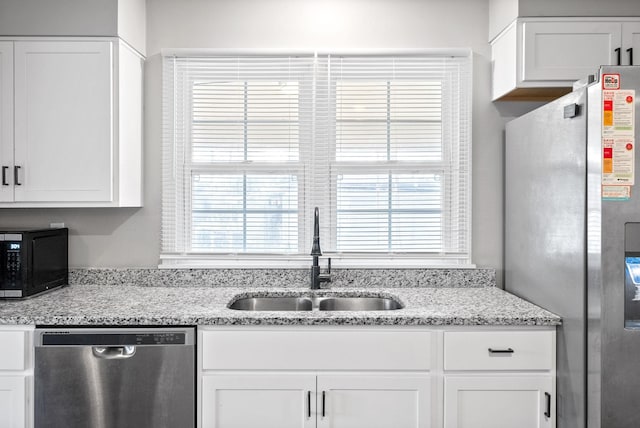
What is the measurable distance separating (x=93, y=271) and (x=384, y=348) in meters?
1.67

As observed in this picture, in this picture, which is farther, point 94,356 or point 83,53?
point 83,53

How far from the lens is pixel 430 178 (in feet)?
9.22

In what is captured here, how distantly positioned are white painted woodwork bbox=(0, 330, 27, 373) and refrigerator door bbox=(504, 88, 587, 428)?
2.15 metres

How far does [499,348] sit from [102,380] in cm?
161

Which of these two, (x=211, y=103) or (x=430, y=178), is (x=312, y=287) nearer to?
(x=430, y=178)

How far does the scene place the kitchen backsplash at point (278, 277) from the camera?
277cm

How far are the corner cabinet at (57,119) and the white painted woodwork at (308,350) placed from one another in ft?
3.21

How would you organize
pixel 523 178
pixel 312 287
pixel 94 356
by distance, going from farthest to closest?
pixel 312 287
pixel 523 178
pixel 94 356

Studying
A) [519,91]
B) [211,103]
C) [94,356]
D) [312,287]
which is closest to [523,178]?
[519,91]

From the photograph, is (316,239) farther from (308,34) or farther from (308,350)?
(308,34)

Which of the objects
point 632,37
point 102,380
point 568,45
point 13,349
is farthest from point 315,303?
point 632,37

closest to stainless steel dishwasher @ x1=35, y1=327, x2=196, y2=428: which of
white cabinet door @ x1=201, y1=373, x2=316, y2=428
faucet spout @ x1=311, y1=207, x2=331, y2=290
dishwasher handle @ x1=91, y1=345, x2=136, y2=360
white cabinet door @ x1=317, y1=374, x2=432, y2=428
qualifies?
dishwasher handle @ x1=91, y1=345, x2=136, y2=360

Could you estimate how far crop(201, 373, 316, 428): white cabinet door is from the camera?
2061 millimetres

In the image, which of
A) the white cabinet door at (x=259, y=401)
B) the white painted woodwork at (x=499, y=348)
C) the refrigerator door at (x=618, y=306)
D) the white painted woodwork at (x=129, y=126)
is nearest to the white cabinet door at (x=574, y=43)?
the refrigerator door at (x=618, y=306)
